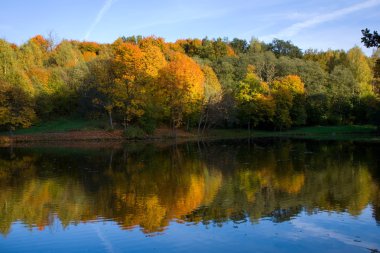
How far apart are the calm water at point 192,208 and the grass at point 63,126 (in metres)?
29.9

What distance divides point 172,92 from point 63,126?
18.0m

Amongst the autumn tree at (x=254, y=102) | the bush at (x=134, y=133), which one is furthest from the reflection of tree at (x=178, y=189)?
the autumn tree at (x=254, y=102)

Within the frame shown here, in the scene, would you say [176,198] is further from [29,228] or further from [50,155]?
[50,155]

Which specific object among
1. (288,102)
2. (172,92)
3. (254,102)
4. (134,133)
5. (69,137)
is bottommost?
(69,137)

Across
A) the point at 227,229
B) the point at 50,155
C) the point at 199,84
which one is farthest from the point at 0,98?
the point at 227,229

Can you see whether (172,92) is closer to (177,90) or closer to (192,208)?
(177,90)

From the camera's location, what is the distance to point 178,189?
2164 cm

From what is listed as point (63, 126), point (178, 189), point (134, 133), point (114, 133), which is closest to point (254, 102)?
point (134, 133)

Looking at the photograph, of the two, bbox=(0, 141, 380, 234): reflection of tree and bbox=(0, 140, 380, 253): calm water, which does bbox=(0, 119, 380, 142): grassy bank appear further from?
bbox=(0, 140, 380, 253): calm water

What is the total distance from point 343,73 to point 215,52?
37612 mm

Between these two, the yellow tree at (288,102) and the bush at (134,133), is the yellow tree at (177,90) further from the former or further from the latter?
the yellow tree at (288,102)

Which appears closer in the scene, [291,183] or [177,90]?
[291,183]

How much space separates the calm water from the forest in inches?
1279

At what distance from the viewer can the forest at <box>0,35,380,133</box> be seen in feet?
202
